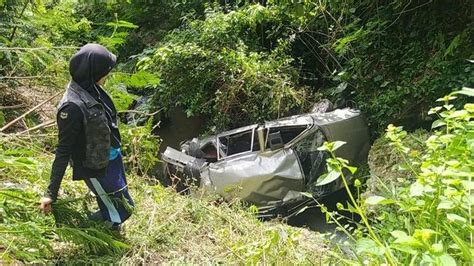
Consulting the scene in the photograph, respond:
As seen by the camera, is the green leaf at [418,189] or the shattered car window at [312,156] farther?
the shattered car window at [312,156]

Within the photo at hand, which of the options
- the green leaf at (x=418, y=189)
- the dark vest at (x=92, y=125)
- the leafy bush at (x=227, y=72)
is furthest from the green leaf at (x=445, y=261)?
the leafy bush at (x=227, y=72)

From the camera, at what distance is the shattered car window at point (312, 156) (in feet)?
18.5

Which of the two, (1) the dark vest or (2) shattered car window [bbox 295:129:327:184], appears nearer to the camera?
(1) the dark vest

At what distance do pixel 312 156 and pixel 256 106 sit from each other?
166 centimetres

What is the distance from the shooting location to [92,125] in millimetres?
2836

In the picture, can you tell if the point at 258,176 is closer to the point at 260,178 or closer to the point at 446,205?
the point at 260,178

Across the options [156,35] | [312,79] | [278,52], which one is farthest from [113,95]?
[156,35]

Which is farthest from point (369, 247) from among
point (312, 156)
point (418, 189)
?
point (312, 156)

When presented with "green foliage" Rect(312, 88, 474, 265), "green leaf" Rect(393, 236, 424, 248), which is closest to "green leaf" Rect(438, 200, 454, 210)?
"green foliage" Rect(312, 88, 474, 265)

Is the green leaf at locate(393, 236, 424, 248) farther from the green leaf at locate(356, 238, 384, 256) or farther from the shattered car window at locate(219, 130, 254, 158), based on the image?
the shattered car window at locate(219, 130, 254, 158)

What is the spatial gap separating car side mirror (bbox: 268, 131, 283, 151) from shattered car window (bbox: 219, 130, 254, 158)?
502mm

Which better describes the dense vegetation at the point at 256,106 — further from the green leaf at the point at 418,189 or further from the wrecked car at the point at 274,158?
the wrecked car at the point at 274,158

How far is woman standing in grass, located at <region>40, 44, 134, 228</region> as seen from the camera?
9.11 feet

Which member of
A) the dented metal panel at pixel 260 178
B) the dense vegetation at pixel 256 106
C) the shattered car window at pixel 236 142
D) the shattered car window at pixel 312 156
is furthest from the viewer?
the shattered car window at pixel 236 142
